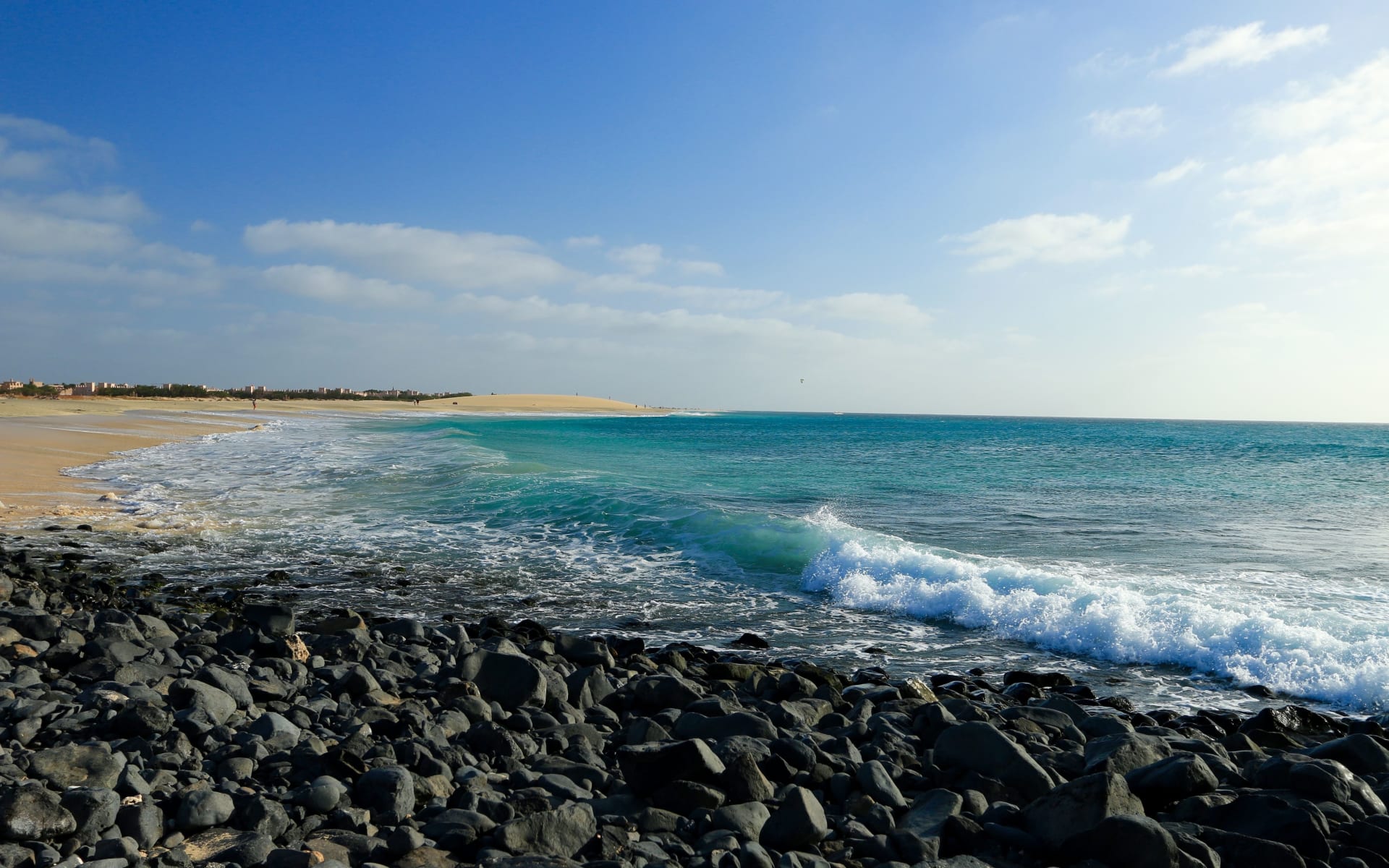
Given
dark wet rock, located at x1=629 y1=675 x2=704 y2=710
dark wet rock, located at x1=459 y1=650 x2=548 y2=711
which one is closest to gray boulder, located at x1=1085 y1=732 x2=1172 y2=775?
dark wet rock, located at x1=629 y1=675 x2=704 y2=710

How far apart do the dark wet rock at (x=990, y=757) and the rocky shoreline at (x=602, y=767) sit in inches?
0.5

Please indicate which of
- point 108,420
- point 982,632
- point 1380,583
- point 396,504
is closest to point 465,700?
point 982,632

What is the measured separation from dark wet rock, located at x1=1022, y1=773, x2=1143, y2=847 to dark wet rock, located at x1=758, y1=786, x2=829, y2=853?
1039mm

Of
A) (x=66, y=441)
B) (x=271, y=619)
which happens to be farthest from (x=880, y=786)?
(x=66, y=441)

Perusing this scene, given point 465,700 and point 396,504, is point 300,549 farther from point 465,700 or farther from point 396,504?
point 465,700

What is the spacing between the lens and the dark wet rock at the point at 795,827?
12.2 ft

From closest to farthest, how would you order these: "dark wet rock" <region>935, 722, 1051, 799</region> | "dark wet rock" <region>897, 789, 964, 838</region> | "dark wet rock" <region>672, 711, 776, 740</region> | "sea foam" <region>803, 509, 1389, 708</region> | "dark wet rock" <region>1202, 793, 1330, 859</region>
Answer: "dark wet rock" <region>1202, 793, 1330, 859</region> < "dark wet rock" <region>897, 789, 964, 838</region> < "dark wet rock" <region>935, 722, 1051, 799</region> < "dark wet rock" <region>672, 711, 776, 740</region> < "sea foam" <region>803, 509, 1389, 708</region>

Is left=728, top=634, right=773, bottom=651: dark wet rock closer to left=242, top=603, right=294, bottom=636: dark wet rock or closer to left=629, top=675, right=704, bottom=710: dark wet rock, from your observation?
left=629, top=675, right=704, bottom=710: dark wet rock

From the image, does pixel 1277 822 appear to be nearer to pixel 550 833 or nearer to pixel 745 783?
pixel 745 783

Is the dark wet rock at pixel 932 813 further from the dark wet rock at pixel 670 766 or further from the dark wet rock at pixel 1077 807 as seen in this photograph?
the dark wet rock at pixel 670 766

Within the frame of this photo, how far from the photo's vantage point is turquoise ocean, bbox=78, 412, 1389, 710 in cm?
829

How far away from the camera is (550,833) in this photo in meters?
3.57

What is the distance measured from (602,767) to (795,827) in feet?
4.41

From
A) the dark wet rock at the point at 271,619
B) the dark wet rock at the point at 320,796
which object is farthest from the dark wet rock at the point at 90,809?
the dark wet rock at the point at 271,619
